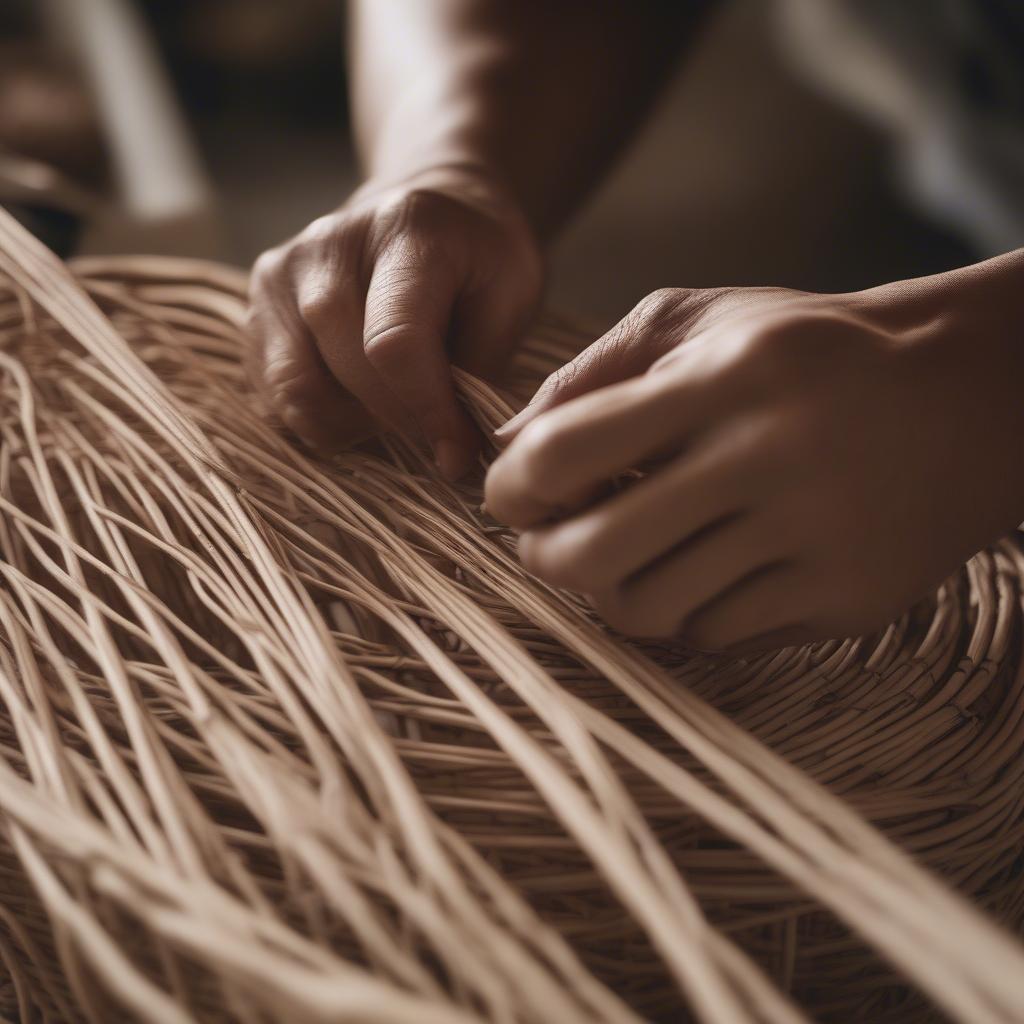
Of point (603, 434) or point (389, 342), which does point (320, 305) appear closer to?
point (389, 342)

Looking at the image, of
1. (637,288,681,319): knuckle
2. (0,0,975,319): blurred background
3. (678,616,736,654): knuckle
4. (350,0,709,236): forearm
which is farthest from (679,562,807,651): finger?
(0,0,975,319): blurred background

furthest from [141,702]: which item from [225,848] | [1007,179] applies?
[1007,179]

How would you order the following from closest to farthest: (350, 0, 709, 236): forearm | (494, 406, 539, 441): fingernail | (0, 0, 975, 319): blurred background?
(494, 406, 539, 441): fingernail, (350, 0, 709, 236): forearm, (0, 0, 975, 319): blurred background

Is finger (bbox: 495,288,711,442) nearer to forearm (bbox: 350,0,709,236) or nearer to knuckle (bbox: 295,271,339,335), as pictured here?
knuckle (bbox: 295,271,339,335)

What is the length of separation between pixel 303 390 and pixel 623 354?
0.15 m

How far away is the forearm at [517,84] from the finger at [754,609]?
34 centimetres

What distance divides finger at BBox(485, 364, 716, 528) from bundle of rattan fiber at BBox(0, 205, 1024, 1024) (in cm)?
6

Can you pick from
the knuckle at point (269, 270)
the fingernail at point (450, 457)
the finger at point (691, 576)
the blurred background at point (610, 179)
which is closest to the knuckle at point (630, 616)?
the finger at point (691, 576)

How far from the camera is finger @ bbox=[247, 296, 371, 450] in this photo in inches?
17.0

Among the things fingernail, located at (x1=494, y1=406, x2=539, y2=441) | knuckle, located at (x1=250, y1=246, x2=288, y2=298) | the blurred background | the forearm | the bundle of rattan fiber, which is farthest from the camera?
the blurred background

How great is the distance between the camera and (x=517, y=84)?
2.21 feet

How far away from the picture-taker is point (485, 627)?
0.33 metres

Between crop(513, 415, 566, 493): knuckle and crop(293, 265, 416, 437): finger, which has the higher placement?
crop(293, 265, 416, 437): finger

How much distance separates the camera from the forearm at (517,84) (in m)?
0.63
